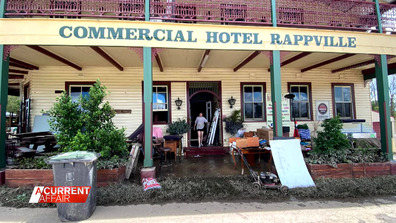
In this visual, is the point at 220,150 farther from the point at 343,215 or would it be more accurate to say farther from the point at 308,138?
the point at 343,215

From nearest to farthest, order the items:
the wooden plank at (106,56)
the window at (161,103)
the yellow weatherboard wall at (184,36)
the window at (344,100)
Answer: the yellow weatherboard wall at (184,36) → the wooden plank at (106,56) → the window at (161,103) → the window at (344,100)

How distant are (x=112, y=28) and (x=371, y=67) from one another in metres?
10.1

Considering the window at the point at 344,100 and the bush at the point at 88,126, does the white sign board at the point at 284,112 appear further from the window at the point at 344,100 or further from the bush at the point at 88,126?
the bush at the point at 88,126

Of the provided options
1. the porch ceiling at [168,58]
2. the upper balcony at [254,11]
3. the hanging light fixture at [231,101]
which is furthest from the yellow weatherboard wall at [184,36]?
the hanging light fixture at [231,101]

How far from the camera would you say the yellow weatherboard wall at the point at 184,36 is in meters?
4.62

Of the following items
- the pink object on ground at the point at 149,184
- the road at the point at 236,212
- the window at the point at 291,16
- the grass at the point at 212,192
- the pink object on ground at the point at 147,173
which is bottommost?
the road at the point at 236,212

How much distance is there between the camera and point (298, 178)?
167 inches

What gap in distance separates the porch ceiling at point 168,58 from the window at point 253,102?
954mm

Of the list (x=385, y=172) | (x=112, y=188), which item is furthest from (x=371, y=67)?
(x=112, y=188)

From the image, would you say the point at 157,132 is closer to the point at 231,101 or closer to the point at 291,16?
the point at 231,101

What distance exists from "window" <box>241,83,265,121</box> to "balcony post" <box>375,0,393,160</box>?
3.66 meters

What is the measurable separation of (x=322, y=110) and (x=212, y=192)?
7.01 m

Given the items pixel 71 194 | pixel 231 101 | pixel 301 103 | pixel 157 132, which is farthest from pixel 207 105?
pixel 71 194

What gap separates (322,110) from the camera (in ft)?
27.5
